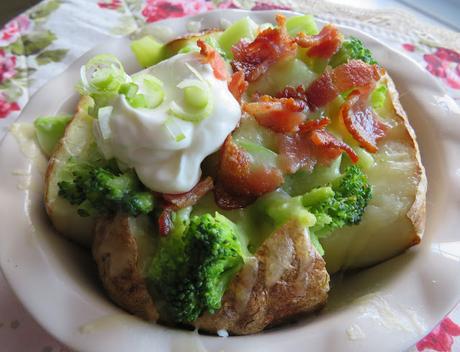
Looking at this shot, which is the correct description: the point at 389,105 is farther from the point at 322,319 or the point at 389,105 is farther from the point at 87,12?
the point at 87,12

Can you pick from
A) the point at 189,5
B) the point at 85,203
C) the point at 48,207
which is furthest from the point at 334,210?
the point at 189,5

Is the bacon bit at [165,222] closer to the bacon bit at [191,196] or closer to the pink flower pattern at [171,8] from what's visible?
the bacon bit at [191,196]

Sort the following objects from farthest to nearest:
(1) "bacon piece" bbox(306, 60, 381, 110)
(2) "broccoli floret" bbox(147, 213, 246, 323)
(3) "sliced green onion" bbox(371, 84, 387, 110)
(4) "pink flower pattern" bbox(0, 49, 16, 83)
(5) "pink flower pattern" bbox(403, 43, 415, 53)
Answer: (5) "pink flower pattern" bbox(403, 43, 415, 53) → (4) "pink flower pattern" bbox(0, 49, 16, 83) → (3) "sliced green onion" bbox(371, 84, 387, 110) → (1) "bacon piece" bbox(306, 60, 381, 110) → (2) "broccoli floret" bbox(147, 213, 246, 323)

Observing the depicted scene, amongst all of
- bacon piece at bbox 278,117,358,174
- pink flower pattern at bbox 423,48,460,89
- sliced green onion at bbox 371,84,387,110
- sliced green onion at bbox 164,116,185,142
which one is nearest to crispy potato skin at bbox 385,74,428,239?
sliced green onion at bbox 371,84,387,110

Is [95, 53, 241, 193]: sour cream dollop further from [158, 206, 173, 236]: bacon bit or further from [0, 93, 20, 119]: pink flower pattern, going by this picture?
[0, 93, 20, 119]: pink flower pattern

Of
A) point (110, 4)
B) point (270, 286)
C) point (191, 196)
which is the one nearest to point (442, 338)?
point (270, 286)

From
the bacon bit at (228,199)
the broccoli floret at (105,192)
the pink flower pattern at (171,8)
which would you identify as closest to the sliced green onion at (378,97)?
the bacon bit at (228,199)

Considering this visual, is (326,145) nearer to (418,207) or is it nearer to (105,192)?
(418,207)
